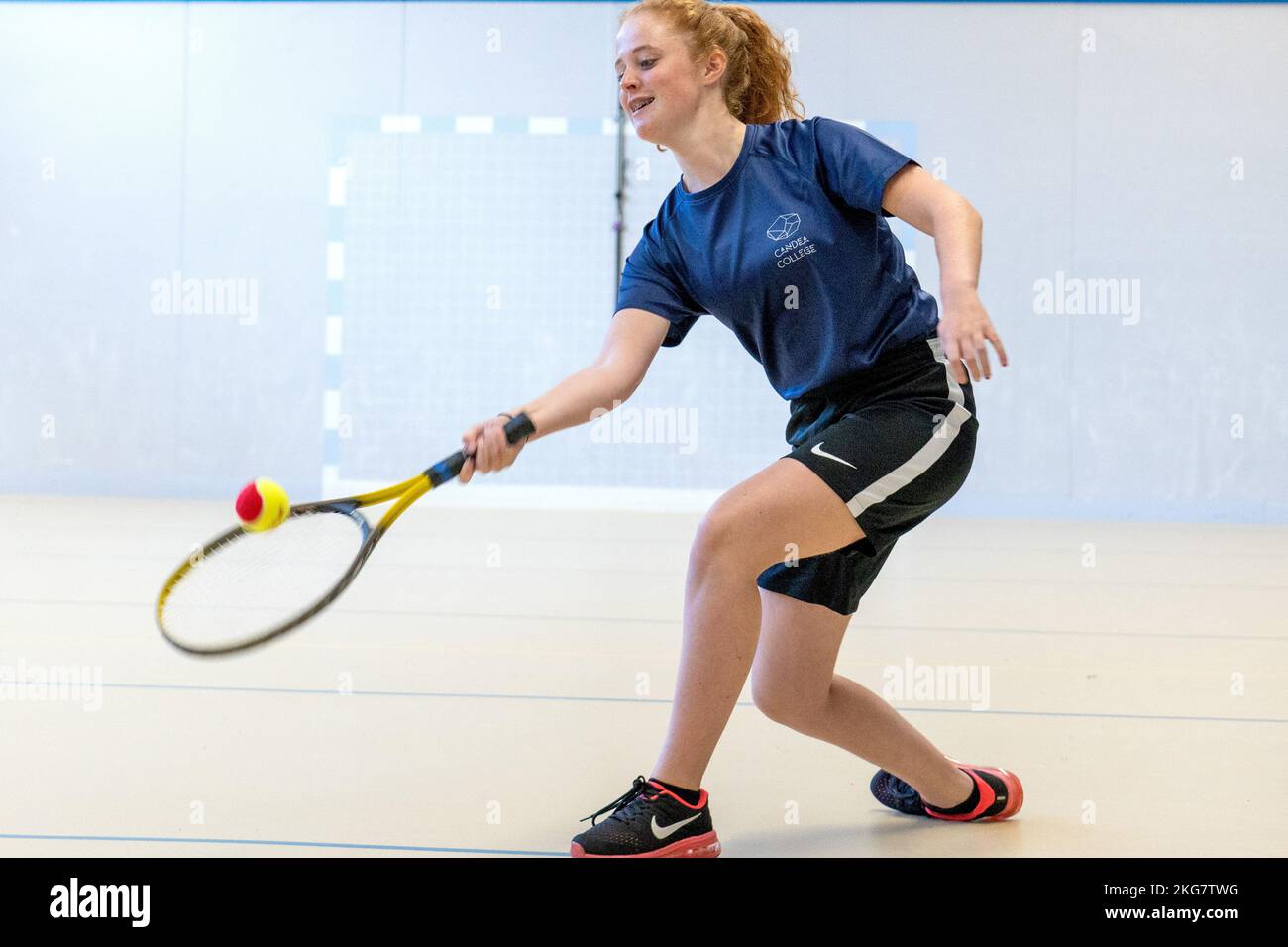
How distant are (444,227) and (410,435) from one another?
4.01 feet

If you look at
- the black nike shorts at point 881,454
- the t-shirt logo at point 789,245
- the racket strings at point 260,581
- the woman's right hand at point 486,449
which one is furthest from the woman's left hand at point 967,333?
the racket strings at point 260,581

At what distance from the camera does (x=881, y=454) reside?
5.24 ft

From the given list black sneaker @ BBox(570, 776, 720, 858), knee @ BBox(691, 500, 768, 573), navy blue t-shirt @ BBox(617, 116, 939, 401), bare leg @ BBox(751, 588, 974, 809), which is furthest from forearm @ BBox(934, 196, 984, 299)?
black sneaker @ BBox(570, 776, 720, 858)

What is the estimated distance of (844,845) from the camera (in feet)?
5.42

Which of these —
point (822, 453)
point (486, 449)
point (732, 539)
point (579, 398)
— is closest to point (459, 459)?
point (486, 449)

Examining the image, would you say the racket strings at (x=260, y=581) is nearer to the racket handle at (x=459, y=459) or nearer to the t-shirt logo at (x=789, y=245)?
the racket handle at (x=459, y=459)

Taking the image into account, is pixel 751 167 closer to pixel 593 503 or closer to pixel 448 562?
pixel 448 562

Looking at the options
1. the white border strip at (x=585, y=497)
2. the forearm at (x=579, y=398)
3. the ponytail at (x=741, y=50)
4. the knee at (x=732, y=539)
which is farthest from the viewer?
the white border strip at (x=585, y=497)

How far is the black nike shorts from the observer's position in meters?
1.59

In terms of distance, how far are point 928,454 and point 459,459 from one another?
61 cm

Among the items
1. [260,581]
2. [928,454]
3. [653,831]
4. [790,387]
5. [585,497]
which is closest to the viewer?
[653,831]

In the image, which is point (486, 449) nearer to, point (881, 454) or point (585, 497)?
point (881, 454)

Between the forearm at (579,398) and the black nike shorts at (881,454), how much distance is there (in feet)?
0.87

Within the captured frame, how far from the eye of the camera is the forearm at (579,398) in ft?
5.43
